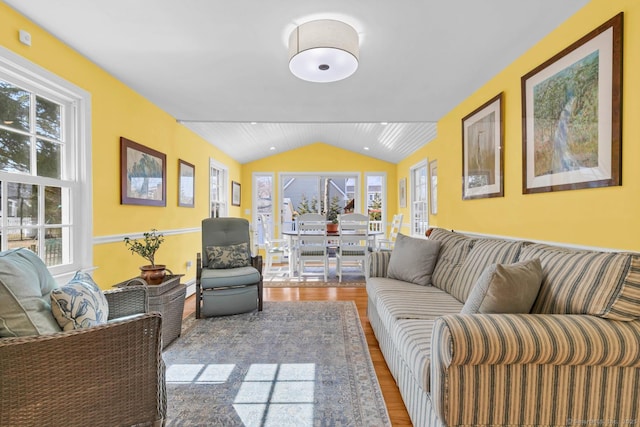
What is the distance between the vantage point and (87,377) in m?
1.19

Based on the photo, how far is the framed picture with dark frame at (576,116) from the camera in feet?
5.16

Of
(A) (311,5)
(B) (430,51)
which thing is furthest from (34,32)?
(B) (430,51)

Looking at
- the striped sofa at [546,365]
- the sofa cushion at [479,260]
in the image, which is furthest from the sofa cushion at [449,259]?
the striped sofa at [546,365]

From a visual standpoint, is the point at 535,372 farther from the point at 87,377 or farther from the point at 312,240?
the point at 312,240

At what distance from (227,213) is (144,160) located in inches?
116

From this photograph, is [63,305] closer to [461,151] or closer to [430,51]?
[430,51]

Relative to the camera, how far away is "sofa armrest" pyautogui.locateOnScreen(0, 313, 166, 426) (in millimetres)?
1083

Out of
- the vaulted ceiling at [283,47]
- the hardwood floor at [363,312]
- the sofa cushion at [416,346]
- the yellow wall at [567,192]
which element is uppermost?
the vaulted ceiling at [283,47]


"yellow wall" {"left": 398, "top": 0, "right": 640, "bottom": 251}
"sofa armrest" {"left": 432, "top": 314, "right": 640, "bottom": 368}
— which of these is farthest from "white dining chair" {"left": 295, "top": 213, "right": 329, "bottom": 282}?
"sofa armrest" {"left": 432, "top": 314, "right": 640, "bottom": 368}

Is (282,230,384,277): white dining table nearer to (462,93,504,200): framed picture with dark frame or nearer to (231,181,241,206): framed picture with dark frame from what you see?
(231,181,241,206): framed picture with dark frame

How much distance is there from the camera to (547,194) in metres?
2.07

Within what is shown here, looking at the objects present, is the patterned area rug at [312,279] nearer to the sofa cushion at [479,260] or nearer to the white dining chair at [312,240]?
the white dining chair at [312,240]

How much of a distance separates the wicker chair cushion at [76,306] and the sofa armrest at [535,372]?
4.96 feet

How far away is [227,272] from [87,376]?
2158 millimetres
